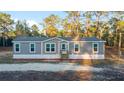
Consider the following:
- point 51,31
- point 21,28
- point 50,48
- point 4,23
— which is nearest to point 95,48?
point 50,48

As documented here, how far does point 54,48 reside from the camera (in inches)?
638

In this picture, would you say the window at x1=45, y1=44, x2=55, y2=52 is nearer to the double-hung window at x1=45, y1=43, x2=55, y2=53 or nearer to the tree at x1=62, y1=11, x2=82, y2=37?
the double-hung window at x1=45, y1=43, x2=55, y2=53

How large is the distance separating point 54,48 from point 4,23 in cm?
448

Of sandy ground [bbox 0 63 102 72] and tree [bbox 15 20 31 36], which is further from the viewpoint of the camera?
sandy ground [bbox 0 63 102 72]

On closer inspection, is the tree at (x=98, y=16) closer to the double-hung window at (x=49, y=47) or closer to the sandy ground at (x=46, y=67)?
the sandy ground at (x=46, y=67)

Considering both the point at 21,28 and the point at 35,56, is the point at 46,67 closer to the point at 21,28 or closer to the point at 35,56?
the point at 21,28

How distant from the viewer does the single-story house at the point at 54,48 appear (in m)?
15.4

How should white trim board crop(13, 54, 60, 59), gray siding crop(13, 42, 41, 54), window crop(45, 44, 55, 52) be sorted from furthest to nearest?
gray siding crop(13, 42, 41, 54)
window crop(45, 44, 55, 52)
white trim board crop(13, 54, 60, 59)

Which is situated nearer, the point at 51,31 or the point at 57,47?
the point at 51,31

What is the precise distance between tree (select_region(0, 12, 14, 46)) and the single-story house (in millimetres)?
2543

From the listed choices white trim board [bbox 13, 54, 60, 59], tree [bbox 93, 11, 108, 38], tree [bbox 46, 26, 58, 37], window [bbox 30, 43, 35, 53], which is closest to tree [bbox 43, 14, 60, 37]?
tree [bbox 46, 26, 58, 37]

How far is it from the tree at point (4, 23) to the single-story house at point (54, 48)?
8.34 ft

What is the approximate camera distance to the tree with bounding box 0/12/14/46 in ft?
40.6

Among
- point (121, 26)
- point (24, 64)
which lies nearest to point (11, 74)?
point (24, 64)
